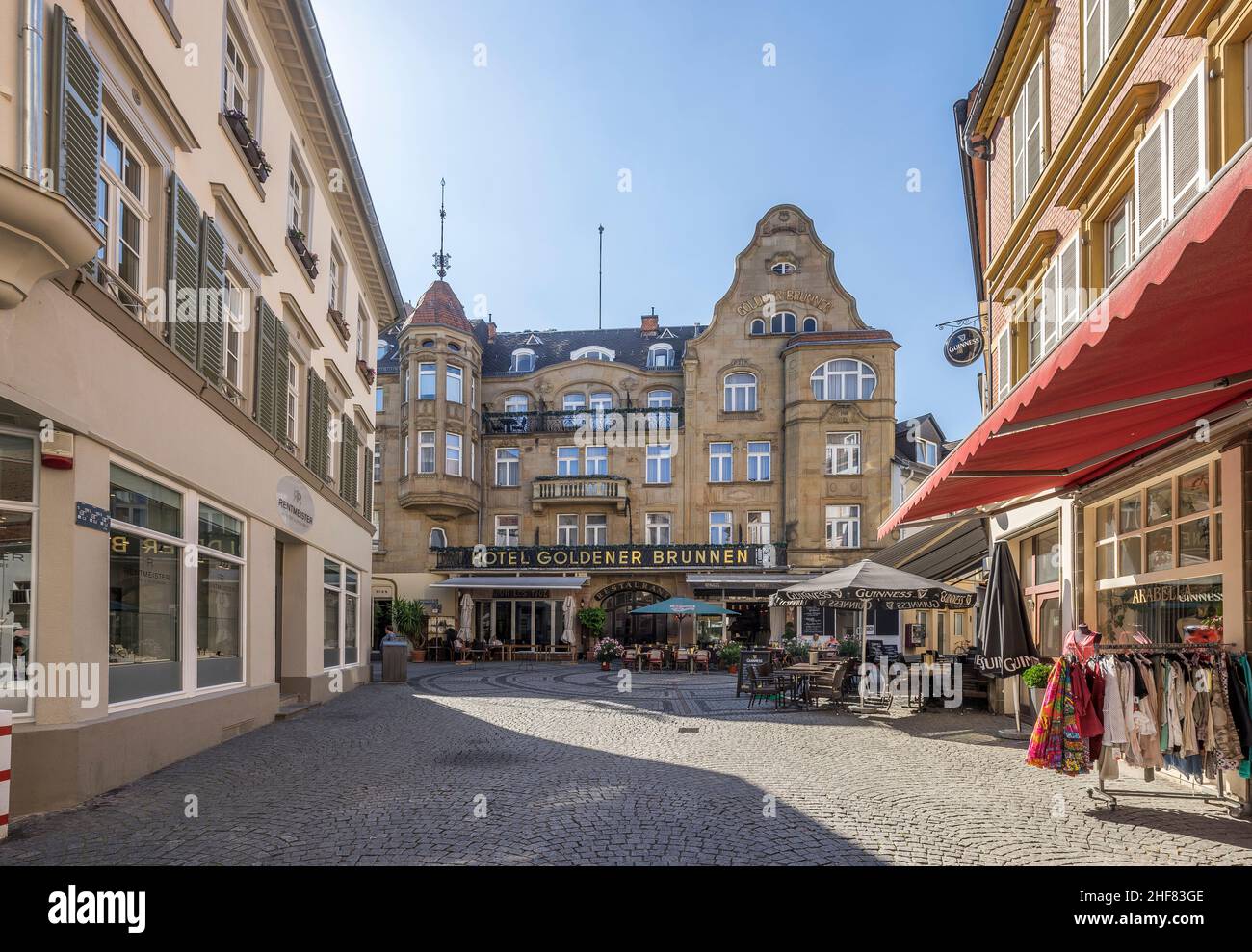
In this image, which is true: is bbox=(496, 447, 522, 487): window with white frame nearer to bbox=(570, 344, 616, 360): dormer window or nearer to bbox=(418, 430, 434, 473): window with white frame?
bbox=(418, 430, 434, 473): window with white frame

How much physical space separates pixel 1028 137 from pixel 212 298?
37.9ft

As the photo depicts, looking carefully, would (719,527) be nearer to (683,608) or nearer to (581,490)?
(581,490)

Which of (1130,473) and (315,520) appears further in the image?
(315,520)

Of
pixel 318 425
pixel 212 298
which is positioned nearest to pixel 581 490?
pixel 318 425

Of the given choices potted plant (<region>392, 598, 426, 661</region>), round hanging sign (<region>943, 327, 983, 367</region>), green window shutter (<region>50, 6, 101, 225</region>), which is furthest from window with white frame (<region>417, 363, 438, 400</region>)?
green window shutter (<region>50, 6, 101, 225</region>)

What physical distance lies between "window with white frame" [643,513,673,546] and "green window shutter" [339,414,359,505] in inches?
616

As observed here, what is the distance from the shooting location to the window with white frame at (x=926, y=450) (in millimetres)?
39438

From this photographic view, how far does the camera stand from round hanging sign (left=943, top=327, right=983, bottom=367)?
1688 centimetres
